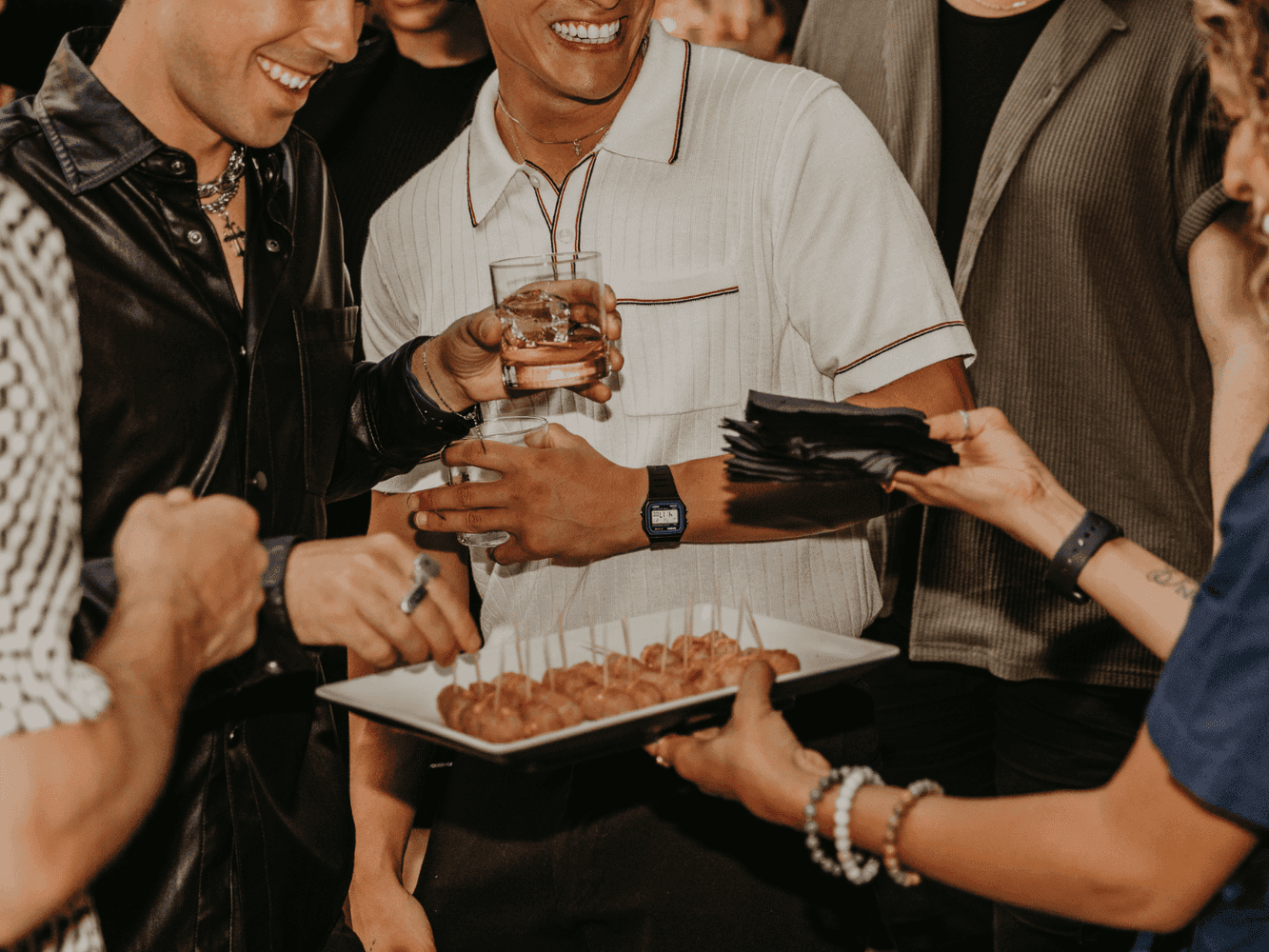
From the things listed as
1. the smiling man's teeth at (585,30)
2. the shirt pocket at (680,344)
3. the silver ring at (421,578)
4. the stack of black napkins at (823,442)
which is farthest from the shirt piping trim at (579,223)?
the silver ring at (421,578)

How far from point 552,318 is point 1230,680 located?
46.1 inches

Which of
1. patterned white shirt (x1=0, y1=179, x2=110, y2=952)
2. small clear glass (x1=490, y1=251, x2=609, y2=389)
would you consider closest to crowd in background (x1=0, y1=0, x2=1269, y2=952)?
patterned white shirt (x1=0, y1=179, x2=110, y2=952)

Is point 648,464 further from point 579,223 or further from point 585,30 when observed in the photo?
point 585,30

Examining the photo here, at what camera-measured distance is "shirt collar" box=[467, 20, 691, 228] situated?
2.33m

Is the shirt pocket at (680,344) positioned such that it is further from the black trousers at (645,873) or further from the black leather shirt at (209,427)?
the black trousers at (645,873)

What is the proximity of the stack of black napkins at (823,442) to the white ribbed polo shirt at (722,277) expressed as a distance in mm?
449

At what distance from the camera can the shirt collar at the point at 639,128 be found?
2330 mm

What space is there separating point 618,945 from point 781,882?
340mm

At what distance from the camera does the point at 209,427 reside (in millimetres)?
1854

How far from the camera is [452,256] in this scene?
2.46 m

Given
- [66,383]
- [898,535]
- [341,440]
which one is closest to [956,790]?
[898,535]

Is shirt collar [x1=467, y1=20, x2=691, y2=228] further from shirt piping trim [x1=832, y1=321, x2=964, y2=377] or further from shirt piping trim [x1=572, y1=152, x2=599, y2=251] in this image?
shirt piping trim [x1=832, y1=321, x2=964, y2=377]

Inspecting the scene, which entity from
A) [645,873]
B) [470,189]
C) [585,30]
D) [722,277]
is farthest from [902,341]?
[645,873]

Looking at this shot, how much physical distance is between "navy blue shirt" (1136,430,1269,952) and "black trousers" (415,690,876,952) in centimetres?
101
